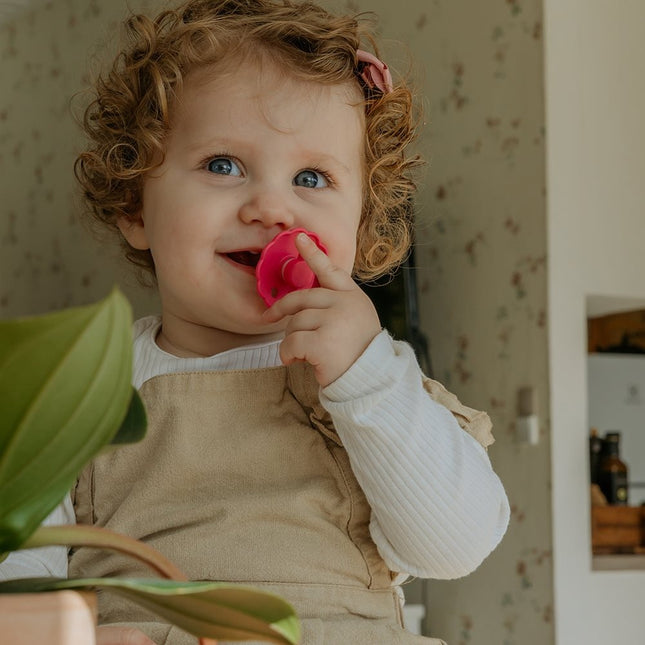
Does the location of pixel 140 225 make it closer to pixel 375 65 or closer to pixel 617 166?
pixel 375 65

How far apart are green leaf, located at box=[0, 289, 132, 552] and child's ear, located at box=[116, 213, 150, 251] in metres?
0.76

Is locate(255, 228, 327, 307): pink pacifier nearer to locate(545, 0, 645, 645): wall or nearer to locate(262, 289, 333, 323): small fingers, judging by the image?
locate(262, 289, 333, 323): small fingers

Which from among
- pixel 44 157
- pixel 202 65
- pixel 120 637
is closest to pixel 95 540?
pixel 120 637

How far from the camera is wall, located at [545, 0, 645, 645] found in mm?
2539

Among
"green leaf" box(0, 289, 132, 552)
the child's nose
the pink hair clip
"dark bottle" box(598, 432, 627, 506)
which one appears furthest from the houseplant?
"dark bottle" box(598, 432, 627, 506)

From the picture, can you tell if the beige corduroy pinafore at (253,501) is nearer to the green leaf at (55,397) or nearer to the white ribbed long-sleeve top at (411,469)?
the white ribbed long-sleeve top at (411,469)

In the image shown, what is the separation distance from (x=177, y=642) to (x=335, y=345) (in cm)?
25

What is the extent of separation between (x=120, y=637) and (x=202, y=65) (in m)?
0.64

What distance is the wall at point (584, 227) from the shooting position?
254cm

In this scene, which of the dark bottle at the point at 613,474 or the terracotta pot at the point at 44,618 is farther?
the dark bottle at the point at 613,474

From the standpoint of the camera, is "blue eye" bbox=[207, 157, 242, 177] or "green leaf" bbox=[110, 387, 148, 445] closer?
"green leaf" bbox=[110, 387, 148, 445]

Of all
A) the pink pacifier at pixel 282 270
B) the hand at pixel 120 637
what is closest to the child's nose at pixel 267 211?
the pink pacifier at pixel 282 270

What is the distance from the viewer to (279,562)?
819 millimetres

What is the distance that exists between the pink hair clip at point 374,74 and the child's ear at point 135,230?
0.96ft
